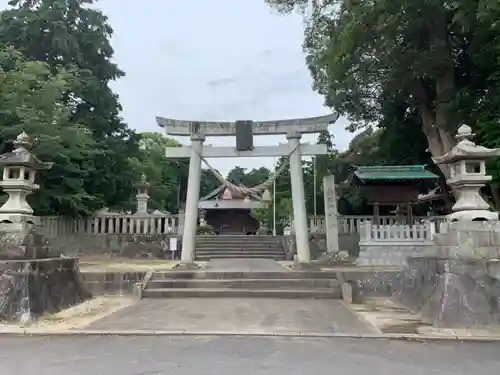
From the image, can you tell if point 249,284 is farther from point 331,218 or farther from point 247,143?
point 331,218

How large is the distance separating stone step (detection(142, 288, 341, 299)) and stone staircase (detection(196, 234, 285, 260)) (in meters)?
7.52

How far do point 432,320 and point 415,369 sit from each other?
293 centimetres

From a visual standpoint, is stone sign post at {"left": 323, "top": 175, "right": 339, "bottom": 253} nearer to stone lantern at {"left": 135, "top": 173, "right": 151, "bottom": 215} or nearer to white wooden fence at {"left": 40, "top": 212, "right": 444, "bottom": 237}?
white wooden fence at {"left": 40, "top": 212, "right": 444, "bottom": 237}

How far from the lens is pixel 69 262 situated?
9688 millimetres

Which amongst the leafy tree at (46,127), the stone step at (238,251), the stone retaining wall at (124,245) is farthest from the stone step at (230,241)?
the leafy tree at (46,127)

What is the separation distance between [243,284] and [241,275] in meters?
0.47

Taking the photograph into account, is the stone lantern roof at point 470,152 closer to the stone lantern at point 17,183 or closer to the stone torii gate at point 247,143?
the stone torii gate at point 247,143

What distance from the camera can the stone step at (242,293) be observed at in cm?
1040

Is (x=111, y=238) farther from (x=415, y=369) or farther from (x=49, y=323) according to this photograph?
(x=415, y=369)

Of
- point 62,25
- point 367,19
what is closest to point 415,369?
point 367,19

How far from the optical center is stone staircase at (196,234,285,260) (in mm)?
18859

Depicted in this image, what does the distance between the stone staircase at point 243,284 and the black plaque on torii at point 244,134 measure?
4.59 m

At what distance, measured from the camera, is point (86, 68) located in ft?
67.8

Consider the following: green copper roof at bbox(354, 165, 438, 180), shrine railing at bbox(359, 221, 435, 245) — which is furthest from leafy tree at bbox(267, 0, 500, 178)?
shrine railing at bbox(359, 221, 435, 245)
